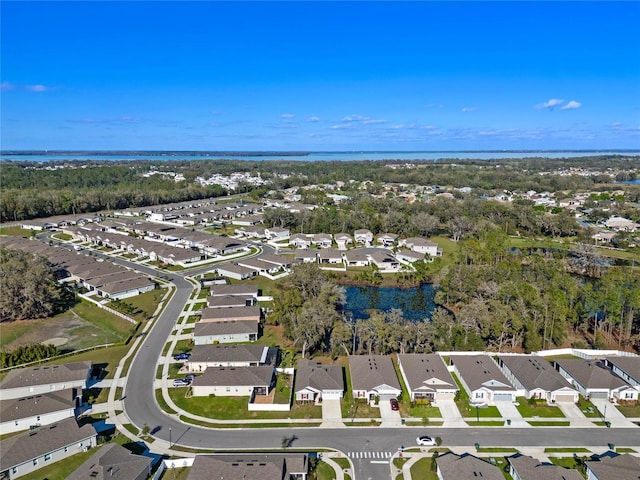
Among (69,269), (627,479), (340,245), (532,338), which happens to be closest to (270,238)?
(340,245)

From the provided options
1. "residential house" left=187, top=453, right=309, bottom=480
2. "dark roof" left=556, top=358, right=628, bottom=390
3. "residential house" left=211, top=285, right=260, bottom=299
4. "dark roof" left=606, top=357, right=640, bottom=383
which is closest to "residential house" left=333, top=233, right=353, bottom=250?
"residential house" left=211, top=285, right=260, bottom=299

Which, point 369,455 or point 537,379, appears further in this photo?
point 537,379

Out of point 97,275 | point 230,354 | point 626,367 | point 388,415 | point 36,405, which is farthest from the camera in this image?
point 97,275

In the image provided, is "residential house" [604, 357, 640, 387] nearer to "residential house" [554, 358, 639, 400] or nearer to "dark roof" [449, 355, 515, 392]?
"residential house" [554, 358, 639, 400]

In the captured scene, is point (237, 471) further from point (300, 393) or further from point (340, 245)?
A: point (340, 245)

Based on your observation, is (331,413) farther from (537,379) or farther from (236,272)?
(236,272)

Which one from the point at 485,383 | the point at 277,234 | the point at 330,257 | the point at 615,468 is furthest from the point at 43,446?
the point at 277,234

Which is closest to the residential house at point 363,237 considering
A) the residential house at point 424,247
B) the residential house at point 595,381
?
the residential house at point 424,247

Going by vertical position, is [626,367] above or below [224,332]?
below
